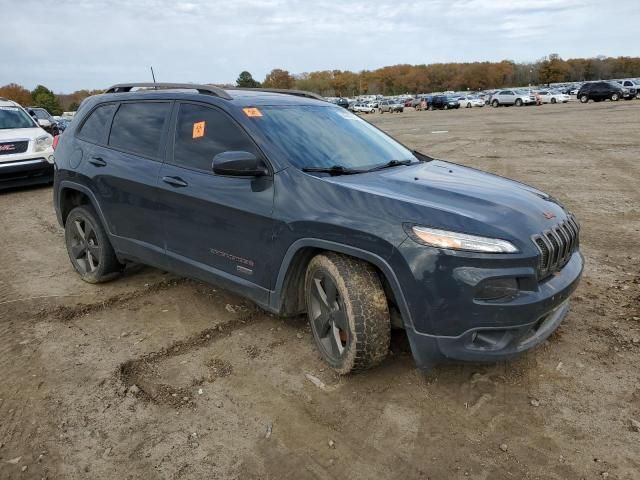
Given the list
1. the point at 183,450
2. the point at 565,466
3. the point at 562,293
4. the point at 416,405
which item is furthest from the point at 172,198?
the point at 565,466

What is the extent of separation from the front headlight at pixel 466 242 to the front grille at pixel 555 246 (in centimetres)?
24

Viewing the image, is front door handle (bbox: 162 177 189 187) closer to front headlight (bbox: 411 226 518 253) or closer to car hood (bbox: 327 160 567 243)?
car hood (bbox: 327 160 567 243)

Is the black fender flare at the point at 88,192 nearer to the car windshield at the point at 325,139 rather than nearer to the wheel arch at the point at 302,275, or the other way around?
the car windshield at the point at 325,139

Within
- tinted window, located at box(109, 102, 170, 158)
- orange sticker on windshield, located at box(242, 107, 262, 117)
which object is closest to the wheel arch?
orange sticker on windshield, located at box(242, 107, 262, 117)

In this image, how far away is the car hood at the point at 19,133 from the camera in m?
9.98

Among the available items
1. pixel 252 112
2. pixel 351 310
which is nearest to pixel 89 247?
pixel 252 112

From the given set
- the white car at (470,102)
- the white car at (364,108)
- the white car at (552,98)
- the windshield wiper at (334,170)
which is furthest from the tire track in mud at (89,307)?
the white car at (364,108)

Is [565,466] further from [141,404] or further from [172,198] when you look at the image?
[172,198]

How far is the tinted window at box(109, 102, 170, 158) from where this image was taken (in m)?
4.16

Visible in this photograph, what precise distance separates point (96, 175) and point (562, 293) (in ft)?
12.7

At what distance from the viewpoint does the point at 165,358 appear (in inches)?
143

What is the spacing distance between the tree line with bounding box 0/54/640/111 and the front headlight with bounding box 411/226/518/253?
418ft

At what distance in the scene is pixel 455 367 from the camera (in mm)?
3381

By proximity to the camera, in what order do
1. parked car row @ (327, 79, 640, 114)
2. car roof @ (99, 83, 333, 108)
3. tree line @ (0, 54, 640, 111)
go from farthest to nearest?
tree line @ (0, 54, 640, 111) < parked car row @ (327, 79, 640, 114) < car roof @ (99, 83, 333, 108)
